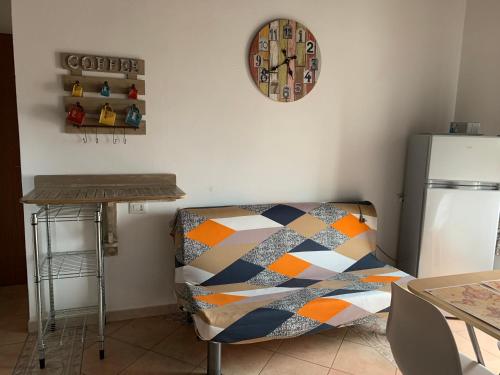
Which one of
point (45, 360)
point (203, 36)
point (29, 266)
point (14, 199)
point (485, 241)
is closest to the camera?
point (45, 360)

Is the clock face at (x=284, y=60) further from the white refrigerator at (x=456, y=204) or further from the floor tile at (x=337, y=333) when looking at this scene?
the floor tile at (x=337, y=333)

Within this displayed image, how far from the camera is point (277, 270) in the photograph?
252 centimetres

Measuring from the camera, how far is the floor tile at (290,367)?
6.89 ft

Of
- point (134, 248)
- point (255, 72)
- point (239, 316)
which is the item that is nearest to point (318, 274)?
point (239, 316)

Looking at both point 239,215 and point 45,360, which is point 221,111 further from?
point 45,360

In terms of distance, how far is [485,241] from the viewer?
2.76 meters

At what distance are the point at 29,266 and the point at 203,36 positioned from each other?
6.15ft

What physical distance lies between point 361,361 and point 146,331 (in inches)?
54.5

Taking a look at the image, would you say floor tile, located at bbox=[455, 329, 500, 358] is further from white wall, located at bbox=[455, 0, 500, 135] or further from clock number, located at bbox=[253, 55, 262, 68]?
clock number, located at bbox=[253, 55, 262, 68]

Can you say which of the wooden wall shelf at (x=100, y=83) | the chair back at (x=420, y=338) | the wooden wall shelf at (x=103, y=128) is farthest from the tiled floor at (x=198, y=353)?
the wooden wall shelf at (x=100, y=83)

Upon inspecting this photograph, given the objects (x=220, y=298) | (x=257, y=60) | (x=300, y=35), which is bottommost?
(x=220, y=298)

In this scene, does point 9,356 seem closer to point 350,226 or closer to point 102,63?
point 102,63

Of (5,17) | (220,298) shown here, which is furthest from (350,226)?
(5,17)

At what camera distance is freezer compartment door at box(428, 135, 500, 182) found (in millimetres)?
2658
